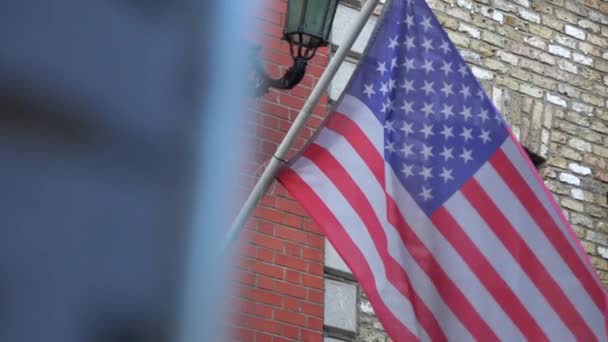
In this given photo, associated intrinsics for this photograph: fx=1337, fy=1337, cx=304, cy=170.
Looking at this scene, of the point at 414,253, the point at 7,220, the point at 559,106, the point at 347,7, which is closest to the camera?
the point at 7,220

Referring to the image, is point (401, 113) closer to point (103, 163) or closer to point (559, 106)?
point (559, 106)

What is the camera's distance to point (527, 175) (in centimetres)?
578

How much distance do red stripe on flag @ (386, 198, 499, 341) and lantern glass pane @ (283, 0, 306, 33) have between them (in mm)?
788

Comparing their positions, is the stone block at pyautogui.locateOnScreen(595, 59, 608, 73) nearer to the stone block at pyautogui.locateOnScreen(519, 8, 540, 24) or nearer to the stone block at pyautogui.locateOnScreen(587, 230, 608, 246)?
the stone block at pyautogui.locateOnScreen(519, 8, 540, 24)

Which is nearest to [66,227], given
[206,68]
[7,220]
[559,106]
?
[7,220]

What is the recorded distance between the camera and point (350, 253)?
5.39 metres

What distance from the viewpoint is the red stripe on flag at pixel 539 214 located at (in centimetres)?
575

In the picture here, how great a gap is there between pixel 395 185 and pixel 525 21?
3.34m

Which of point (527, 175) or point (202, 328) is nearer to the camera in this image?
point (202, 328)

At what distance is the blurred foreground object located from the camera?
0.99 m

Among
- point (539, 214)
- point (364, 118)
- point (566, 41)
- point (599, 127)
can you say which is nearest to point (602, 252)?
point (599, 127)

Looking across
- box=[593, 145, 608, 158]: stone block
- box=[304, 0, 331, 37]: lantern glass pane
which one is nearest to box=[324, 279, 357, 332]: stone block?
box=[304, 0, 331, 37]: lantern glass pane

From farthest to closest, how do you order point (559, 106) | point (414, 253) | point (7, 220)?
point (559, 106) → point (414, 253) → point (7, 220)

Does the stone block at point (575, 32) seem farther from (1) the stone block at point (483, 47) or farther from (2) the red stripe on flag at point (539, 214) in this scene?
(2) the red stripe on flag at point (539, 214)
